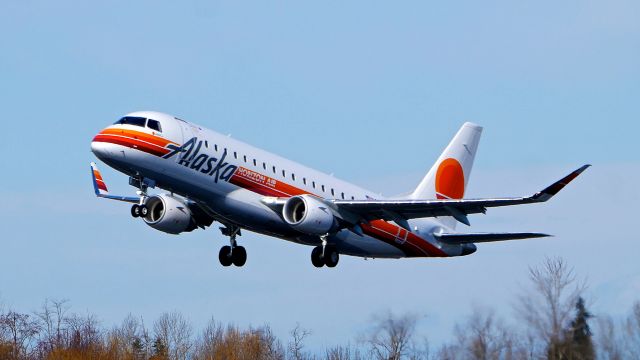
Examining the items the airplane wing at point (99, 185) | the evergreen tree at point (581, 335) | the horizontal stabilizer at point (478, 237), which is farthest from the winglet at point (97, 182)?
the evergreen tree at point (581, 335)

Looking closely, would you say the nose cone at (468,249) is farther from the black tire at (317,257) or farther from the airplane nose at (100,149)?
the airplane nose at (100,149)

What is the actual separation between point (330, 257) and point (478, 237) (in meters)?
6.32

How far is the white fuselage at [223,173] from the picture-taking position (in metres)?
43.8

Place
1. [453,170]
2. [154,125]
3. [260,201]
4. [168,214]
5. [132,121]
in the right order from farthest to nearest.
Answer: [453,170] < [168,214] < [260,201] < [132,121] < [154,125]

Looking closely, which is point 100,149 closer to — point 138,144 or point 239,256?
point 138,144

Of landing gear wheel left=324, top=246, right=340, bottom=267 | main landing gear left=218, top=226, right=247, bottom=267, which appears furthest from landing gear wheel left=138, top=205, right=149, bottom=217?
landing gear wheel left=324, top=246, right=340, bottom=267

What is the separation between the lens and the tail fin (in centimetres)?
5631

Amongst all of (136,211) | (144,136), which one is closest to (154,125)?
(144,136)

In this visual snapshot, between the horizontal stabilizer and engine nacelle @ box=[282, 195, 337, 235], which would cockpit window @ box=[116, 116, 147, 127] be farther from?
the horizontal stabilizer

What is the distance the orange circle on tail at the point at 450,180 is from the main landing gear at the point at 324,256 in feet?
29.5

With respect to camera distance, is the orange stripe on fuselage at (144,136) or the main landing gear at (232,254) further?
the main landing gear at (232,254)

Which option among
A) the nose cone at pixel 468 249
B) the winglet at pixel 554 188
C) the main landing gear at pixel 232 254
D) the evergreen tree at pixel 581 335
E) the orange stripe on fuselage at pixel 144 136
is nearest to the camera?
the evergreen tree at pixel 581 335

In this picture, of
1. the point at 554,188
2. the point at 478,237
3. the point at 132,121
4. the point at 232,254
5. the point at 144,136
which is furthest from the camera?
the point at 232,254

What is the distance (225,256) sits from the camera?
5153 cm
